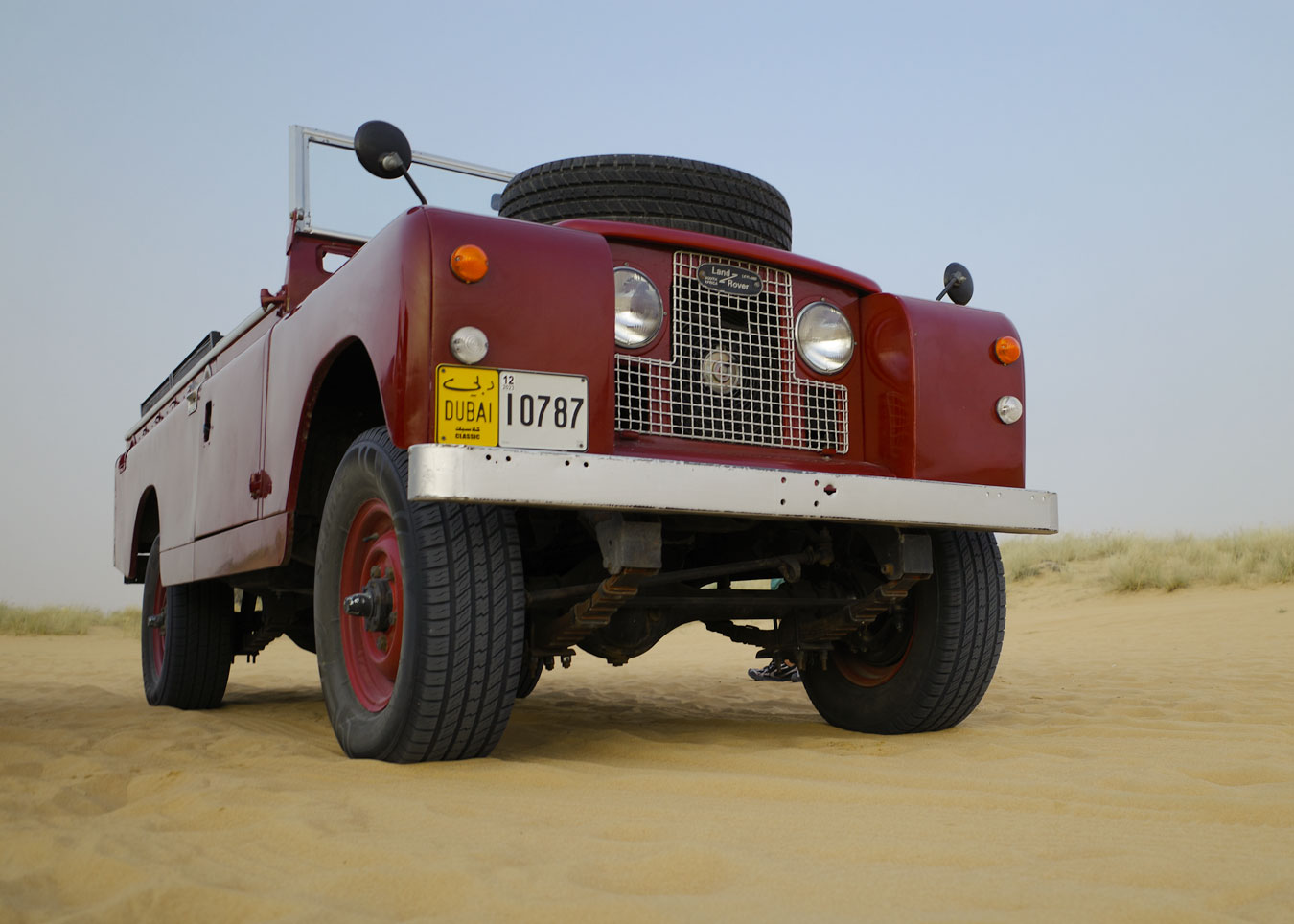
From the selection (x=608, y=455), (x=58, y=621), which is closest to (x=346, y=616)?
(x=608, y=455)

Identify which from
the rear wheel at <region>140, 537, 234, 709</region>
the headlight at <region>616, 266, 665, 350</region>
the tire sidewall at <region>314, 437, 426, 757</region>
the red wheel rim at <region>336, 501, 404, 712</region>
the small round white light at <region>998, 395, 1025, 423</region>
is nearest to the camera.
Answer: the tire sidewall at <region>314, 437, 426, 757</region>

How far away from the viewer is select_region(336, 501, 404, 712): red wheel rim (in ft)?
10.0

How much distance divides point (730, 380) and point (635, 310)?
0.39m

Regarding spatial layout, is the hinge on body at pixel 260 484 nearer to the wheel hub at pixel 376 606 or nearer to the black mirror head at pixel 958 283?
the wheel hub at pixel 376 606

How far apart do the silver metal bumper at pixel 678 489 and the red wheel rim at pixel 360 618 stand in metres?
0.56

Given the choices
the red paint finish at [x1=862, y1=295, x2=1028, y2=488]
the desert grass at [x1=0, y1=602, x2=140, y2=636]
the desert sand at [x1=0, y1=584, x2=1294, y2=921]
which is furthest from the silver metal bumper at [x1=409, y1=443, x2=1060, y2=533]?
the desert grass at [x1=0, y1=602, x2=140, y2=636]

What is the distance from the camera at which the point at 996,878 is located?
5.70ft

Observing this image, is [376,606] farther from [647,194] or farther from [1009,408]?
[1009,408]

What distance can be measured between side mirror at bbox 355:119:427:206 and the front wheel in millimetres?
2135

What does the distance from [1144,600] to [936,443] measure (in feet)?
36.9

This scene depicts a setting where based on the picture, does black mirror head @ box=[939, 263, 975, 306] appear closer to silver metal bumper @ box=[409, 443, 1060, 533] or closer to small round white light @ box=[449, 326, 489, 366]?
silver metal bumper @ box=[409, 443, 1060, 533]

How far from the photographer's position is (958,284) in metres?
3.99

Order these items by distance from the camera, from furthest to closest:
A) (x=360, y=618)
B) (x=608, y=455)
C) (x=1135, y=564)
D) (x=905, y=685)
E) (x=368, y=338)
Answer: (x=1135, y=564)
(x=905, y=685)
(x=360, y=618)
(x=368, y=338)
(x=608, y=455)

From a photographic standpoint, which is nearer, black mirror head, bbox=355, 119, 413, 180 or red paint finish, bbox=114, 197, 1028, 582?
red paint finish, bbox=114, 197, 1028, 582
